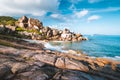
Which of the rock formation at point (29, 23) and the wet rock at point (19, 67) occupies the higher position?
the rock formation at point (29, 23)

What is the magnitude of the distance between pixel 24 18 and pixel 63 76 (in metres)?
123

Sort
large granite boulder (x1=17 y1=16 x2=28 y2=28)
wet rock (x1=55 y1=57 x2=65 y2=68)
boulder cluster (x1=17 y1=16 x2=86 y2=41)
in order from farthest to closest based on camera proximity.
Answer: large granite boulder (x1=17 y1=16 x2=28 y2=28) → boulder cluster (x1=17 y1=16 x2=86 y2=41) → wet rock (x1=55 y1=57 x2=65 y2=68)

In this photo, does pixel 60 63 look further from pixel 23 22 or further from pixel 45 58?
pixel 23 22

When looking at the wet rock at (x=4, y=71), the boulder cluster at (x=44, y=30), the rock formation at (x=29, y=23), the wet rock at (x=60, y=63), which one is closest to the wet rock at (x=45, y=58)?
the wet rock at (x=60, y=63)

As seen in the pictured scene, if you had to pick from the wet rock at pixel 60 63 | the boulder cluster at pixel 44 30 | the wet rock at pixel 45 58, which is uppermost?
the boulder cluster at pixel 44 30

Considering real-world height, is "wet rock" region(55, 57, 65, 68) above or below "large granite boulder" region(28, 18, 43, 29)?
below

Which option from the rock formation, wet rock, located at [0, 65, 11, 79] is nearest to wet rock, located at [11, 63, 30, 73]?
wet rock, located at [0, 65, 11, 79]

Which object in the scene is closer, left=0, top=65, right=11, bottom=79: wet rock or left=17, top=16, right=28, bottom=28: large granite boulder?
left=0, top=65, right=11, bottom=79: wet rock

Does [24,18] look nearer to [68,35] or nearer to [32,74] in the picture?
[68,35]

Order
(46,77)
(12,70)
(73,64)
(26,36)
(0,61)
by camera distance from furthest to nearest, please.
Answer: (26,36) < (73,64) < (0,61) < (12,70) < (46,77)

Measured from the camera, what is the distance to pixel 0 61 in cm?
2166

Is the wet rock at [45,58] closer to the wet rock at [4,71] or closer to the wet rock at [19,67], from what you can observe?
the wet rock at [19,67]

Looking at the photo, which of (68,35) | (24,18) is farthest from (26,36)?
(68,35)

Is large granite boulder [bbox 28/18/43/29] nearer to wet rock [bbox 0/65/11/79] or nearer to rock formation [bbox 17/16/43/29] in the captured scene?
rock formation [bbox 17/16/43/29]
